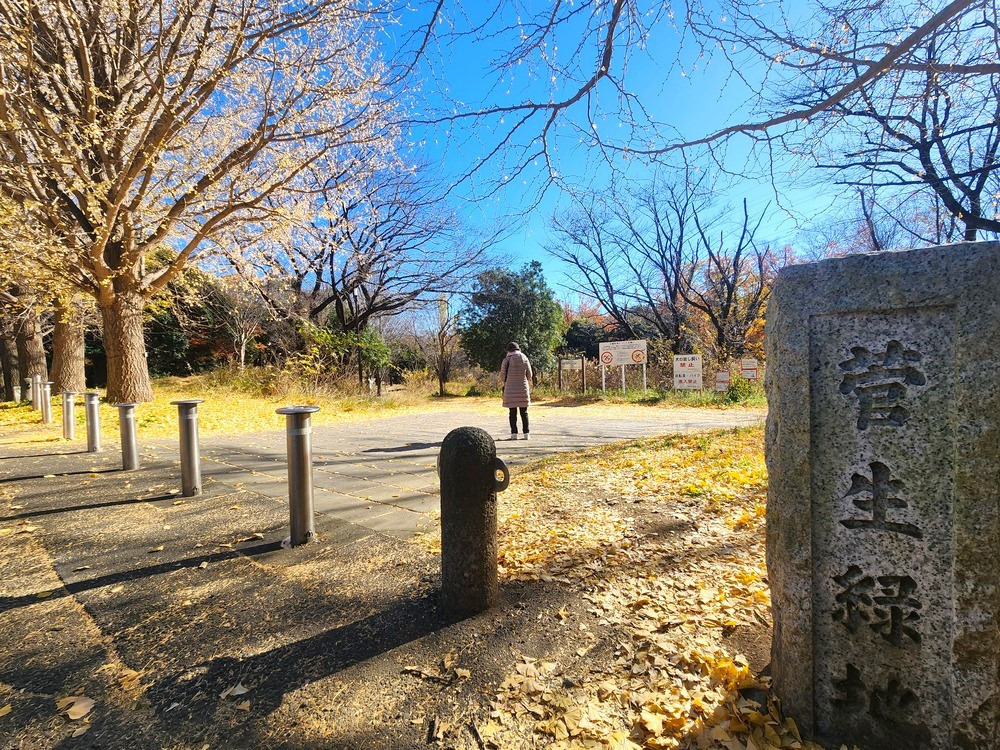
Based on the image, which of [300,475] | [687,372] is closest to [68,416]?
[300,475]

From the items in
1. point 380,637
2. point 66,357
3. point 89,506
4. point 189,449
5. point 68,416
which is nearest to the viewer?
point 380,637

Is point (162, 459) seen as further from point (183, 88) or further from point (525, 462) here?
point (183, 88)

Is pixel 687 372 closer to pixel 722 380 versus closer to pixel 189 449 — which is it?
pixel 722 380

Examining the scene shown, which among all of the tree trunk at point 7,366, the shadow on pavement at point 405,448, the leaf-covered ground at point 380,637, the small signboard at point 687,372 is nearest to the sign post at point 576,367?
the small signboard at point 687,372

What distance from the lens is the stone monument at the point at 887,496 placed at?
132 cm

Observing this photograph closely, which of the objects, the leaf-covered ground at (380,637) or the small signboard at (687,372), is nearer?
the leaf-covered ground at (380,637)

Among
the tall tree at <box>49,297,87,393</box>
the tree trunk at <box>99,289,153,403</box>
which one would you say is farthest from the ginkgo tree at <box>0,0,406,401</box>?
→ the tall tree at <box>49,297,87,393</box>

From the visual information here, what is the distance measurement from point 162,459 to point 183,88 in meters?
6.26

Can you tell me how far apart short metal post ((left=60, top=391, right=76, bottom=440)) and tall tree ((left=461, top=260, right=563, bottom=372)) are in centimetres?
1514

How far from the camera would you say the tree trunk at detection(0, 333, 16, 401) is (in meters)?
15.2

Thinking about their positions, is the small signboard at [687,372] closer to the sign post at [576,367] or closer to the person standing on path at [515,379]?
the sign post at [576,367]

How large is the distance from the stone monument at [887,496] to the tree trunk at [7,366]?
21.6 m

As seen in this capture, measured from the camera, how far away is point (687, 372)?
615 inches

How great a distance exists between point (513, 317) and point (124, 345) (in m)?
14.3
